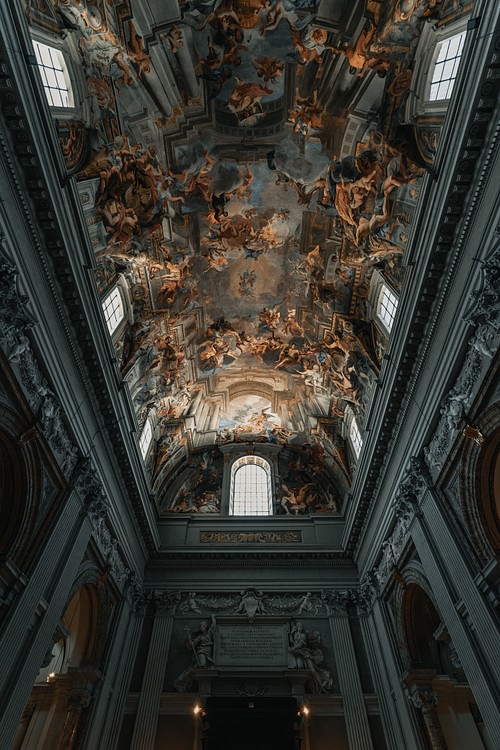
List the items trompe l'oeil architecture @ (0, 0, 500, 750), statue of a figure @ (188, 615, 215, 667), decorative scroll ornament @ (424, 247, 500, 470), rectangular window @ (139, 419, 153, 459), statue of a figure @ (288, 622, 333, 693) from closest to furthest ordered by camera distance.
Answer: decorative scroll ornament @ (424, 247, 500, 470) < trompe l'oeil architecture @ (0, 0, 500, 750) < statue of a figure @ (288, 622, 333, 693) < statue of a figure @ (188, 615, 215, 667) < rectangular window @ (139, 419, 153, 459)

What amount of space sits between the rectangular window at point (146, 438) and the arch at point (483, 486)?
431 inches

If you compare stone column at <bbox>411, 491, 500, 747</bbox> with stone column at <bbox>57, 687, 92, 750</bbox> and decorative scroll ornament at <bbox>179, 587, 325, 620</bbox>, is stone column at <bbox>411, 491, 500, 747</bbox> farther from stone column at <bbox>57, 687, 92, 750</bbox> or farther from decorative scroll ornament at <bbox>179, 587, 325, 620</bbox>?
stone column at <bbox>57, 687, 92, 750</bbox>

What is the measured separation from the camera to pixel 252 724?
482 inches

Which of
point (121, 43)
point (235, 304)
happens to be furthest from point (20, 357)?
point (235, 304)

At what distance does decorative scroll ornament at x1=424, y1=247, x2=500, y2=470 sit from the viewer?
7.49m

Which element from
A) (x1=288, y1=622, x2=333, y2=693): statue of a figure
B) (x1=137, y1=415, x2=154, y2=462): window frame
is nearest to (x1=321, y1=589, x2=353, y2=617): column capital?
(x1=288, y1=622, x2=333, y2=693): statue of a figure

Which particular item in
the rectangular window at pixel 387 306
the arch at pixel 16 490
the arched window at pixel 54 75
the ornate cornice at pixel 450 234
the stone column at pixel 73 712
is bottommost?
the stone column at pixel 73 712

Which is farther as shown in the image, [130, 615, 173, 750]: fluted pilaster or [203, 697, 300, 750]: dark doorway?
[130, 615, 173, 750]: fluted pilaster

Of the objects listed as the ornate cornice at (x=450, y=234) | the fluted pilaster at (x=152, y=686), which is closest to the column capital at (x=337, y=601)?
the fluted pilaster at (x=152, y=686)

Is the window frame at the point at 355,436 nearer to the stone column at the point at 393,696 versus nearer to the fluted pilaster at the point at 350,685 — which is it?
the stone column at the point at 393,696

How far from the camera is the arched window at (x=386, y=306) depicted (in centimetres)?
1216

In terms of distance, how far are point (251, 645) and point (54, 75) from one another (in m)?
16.1

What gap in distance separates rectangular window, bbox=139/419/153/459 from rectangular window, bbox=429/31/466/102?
512 inches

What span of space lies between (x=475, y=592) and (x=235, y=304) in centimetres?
1164
